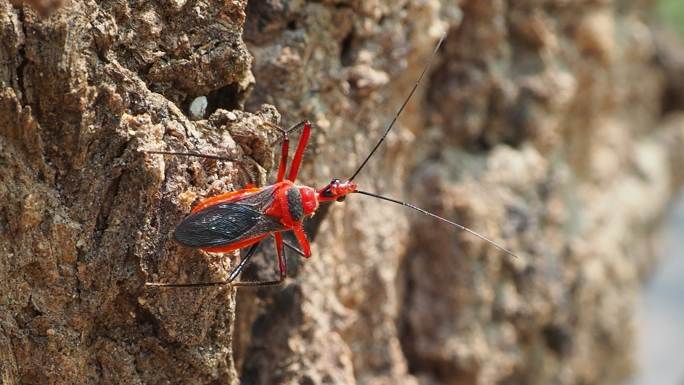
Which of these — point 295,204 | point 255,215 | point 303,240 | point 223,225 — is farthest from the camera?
point 303,240

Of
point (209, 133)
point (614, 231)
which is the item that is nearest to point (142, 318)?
point (209, 133)

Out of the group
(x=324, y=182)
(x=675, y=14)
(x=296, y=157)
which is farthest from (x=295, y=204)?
(x=675, y=14)

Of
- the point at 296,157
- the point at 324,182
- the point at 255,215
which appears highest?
the point at 324,182

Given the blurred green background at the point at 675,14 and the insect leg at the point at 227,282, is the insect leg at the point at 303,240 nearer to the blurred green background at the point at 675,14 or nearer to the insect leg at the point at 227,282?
the insect leg at the point at 227,282

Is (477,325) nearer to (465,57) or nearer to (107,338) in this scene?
(465,57)

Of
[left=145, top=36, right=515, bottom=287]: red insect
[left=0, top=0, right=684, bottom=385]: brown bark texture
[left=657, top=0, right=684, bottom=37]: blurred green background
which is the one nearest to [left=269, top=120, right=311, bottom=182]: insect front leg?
[left=145, top=36, right=515, bottom=287]: red insect

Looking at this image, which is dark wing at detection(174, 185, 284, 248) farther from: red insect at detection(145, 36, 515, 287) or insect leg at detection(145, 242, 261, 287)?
insect leg at detection(145, 242, 261, 287)

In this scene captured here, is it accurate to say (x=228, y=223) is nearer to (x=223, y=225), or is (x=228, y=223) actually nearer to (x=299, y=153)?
(x=223, y=225)
